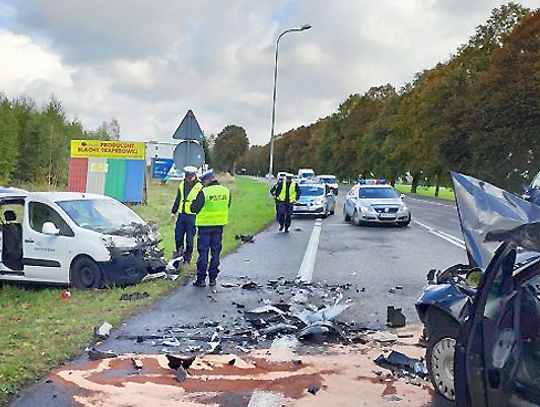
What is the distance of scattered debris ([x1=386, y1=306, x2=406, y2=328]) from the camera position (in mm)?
7891

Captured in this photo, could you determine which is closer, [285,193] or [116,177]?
[285,193]

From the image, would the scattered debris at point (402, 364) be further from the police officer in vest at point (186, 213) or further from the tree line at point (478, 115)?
the tree line at point (478, 115)

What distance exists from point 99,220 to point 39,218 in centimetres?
90

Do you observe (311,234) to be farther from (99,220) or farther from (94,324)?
(94,324)

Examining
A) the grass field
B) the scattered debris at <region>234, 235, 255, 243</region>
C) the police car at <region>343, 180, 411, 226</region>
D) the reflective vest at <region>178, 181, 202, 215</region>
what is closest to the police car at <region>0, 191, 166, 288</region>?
the grass field

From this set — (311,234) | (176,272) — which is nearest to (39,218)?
(176,272)

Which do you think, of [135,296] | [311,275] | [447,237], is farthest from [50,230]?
[447,237]

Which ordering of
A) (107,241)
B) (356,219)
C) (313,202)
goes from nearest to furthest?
1. (107,241)
2. (356,219)
3. (313,202)

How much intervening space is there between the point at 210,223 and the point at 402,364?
5198 mm

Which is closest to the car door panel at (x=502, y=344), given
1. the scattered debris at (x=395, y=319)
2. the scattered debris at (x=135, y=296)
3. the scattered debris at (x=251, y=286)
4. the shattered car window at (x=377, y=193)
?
the scattered debris at (x=395, y=319)

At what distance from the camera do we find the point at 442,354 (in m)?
5.28

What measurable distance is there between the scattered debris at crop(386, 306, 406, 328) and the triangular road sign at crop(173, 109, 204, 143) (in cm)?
716

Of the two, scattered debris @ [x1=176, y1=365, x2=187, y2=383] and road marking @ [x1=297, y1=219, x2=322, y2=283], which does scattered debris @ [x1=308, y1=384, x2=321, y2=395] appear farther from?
road marking @ [x1=297, y1=219, x2=322, y2=283]

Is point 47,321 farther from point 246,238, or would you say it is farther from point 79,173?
point 79,173
